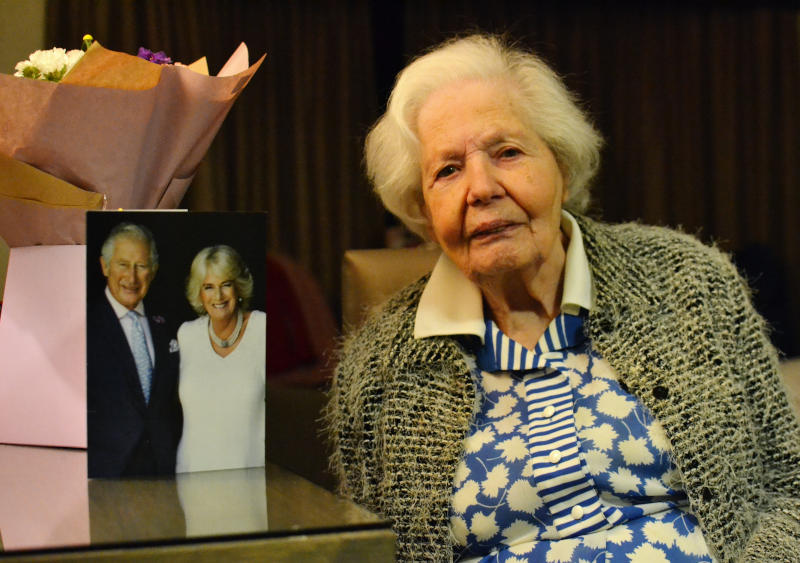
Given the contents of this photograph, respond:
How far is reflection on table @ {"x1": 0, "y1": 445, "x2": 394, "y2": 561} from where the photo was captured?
604 mm

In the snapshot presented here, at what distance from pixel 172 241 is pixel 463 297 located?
71 centimetres

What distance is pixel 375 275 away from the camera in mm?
1648

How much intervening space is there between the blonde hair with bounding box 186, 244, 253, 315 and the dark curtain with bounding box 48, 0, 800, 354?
2.45 metres

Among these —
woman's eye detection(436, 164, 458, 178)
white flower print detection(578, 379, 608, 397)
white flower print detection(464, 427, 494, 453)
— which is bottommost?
white flower print detection(464, 427, 494, 453)

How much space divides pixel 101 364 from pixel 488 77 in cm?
87

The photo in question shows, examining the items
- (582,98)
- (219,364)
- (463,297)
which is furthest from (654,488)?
(582,98)

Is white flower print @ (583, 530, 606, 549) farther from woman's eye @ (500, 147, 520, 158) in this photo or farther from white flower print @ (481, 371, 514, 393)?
woman's eye @ (500, 147, 520, 158)

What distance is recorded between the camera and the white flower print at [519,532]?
1306 millimetres

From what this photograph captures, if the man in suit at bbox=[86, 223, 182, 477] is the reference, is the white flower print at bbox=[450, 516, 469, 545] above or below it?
below

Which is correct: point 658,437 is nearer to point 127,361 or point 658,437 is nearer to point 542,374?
point 542,374

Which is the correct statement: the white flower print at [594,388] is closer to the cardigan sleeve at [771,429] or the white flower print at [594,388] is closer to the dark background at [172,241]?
the cardigan sleeve at [771,429]

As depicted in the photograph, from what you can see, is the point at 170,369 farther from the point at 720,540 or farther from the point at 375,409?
the point at 720,540

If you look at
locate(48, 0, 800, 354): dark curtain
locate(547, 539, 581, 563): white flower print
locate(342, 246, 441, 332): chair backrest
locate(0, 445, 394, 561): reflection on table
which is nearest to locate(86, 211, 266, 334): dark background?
locate(0, 445, 394, 561): reflection on table

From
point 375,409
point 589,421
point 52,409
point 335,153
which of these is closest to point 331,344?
point 335,153
